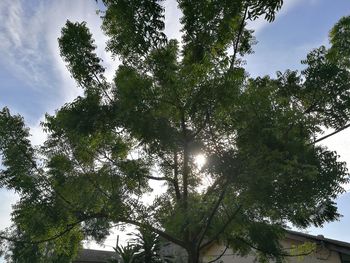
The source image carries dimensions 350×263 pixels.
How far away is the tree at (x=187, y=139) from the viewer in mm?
6062

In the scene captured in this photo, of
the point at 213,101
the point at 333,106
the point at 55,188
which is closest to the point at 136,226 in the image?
the point at 55,188

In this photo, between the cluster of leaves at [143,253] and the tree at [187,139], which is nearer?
the tree at [187,139]

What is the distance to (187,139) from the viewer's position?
7.49 m

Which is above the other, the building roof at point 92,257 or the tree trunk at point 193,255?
the building roof at point 92,257

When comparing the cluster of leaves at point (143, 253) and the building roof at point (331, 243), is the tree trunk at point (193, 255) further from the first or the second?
the cluster of leaves at point (143, 253)

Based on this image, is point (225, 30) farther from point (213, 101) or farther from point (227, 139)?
point (227, 139)

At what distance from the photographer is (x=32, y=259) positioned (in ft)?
27.9

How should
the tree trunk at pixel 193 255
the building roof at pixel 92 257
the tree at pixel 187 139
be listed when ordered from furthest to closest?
1. the building roof at pixel 92 257
2. the tree trunk at pixel 193 255
3. the tree at pixel 187 139

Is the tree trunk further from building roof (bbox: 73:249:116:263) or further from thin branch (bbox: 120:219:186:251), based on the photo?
building roof (bbox: 73:249:116:263)

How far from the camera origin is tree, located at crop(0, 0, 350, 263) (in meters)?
6.06

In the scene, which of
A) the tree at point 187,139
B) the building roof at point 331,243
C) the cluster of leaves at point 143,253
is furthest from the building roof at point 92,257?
the tree at point 187,139

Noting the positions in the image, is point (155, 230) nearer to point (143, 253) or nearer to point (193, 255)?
point (193, 255)

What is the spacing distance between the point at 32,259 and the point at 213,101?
6181 mm

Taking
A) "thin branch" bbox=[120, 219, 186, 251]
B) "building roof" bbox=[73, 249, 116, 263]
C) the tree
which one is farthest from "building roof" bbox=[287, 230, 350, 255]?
"building roof" bbox=[73, 249, 116, 263]
